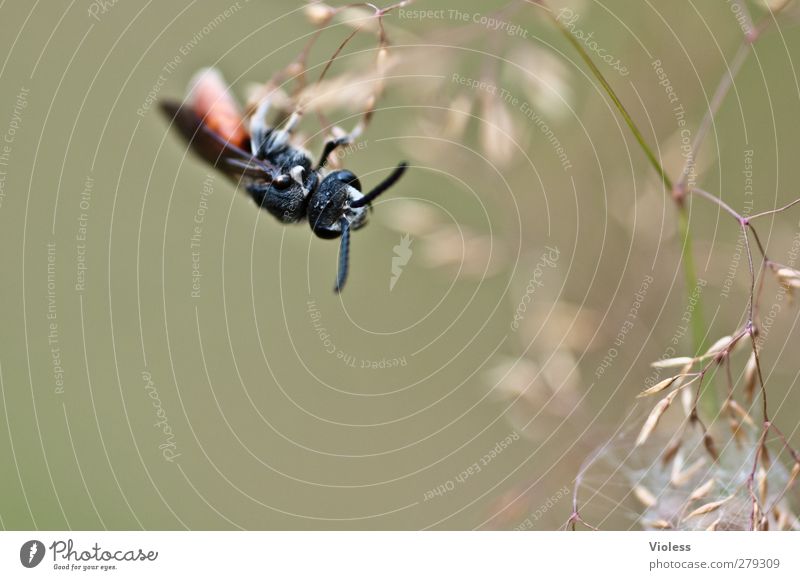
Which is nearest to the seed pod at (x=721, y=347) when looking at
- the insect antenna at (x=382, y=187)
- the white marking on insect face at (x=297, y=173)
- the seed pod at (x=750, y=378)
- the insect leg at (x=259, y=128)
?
the seed pod at (x=750, y=378)

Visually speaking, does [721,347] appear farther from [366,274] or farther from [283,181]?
[366,274]

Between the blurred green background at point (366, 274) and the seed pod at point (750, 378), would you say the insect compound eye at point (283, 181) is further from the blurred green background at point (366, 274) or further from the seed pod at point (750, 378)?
the seed pod at point (750, 378)

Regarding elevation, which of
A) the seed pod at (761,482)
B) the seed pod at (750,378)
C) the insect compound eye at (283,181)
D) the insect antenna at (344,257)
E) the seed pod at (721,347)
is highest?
the insect compound eye at (283,181)

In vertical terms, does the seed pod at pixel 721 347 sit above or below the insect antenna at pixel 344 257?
below

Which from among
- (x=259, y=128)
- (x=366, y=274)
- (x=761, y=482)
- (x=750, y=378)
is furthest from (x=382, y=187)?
(x=366, y=274)

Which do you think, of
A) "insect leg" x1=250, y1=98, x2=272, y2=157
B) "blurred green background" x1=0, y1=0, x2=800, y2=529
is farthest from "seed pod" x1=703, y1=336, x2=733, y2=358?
"insect leg" x1=250, y1=98, x2=272, y2=157
